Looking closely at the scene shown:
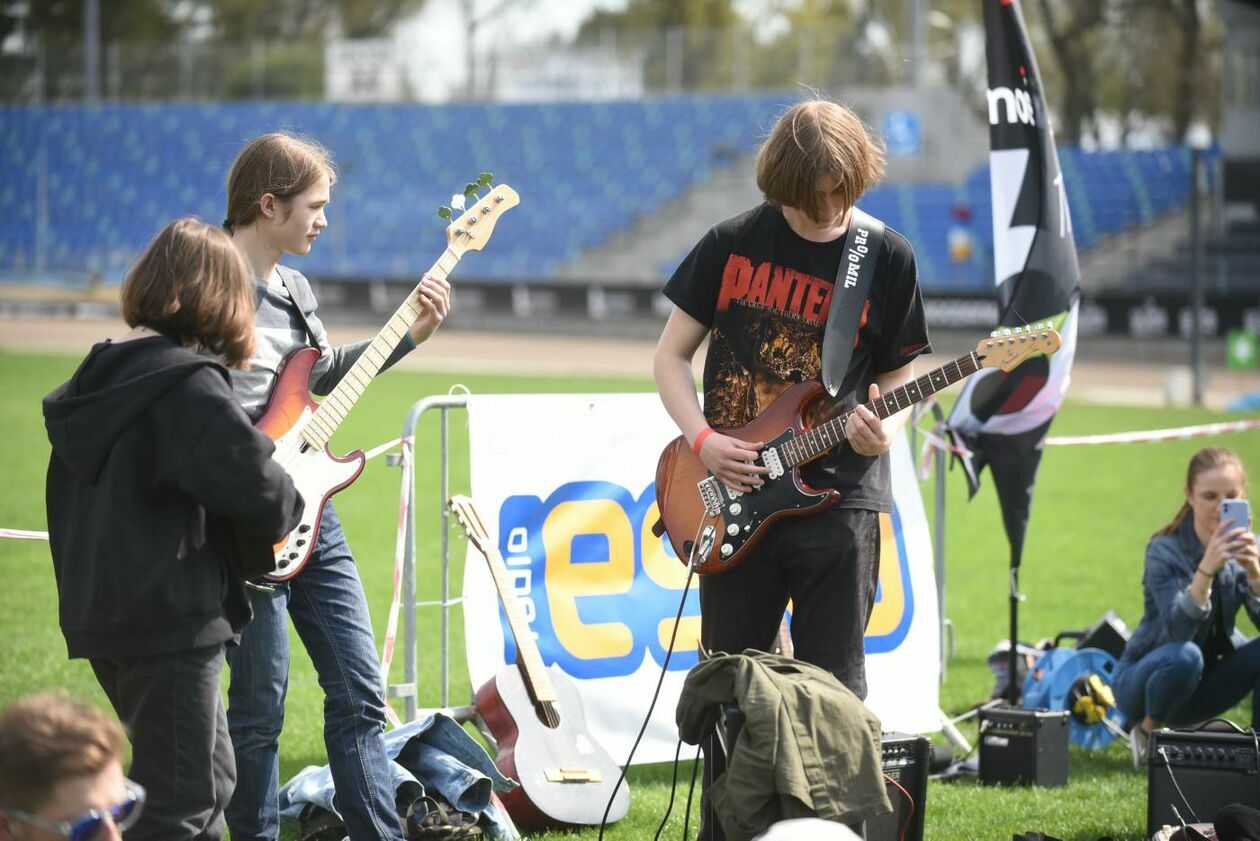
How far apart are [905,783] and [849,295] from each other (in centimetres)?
138

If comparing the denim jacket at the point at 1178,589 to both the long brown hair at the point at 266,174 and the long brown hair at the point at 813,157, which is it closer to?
the long brown hair at the point at 813,157

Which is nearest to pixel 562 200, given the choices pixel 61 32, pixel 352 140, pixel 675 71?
pixel 675 71

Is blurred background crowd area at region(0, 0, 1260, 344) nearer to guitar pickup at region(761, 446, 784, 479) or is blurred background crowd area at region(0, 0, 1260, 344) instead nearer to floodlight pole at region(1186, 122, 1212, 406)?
floodlight pole at region(1186, 122, 1212, 406)

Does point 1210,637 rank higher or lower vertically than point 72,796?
lower

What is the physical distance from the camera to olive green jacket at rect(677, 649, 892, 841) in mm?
3662

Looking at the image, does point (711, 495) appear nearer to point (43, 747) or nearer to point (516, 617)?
point (516, 617)

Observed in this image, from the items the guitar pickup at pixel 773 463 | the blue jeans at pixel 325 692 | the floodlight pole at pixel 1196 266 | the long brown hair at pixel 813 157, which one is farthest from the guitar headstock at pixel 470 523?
the floodlight pole at pixel 1196 266

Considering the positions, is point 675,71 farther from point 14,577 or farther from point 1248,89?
point 14,577

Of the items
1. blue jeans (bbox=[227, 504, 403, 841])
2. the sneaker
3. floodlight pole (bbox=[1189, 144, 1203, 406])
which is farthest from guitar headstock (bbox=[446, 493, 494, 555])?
floodlight pole (bbox=[1189, 144, 1203, 406])

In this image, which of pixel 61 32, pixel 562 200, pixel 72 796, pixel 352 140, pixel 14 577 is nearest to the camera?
pixel 72 796

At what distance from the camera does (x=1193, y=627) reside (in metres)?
5.79

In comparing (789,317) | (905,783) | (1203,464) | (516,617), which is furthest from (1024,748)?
(789,317)

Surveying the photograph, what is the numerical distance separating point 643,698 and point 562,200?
116 ft

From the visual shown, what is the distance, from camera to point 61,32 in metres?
49.3
